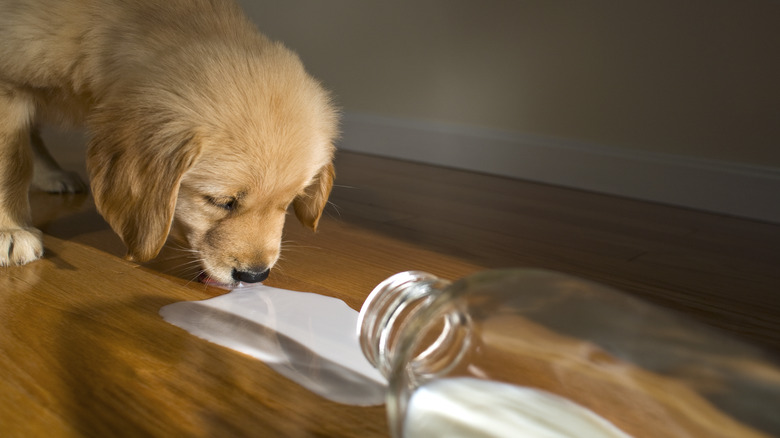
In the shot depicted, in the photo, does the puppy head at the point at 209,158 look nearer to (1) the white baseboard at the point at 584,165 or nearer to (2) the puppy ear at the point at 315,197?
(2) the puppy ear at the point at 315,197

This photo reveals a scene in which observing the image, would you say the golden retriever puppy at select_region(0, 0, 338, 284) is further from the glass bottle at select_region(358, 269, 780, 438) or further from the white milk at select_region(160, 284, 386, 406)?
the glass bottle at select_region(358, 269, 780, 438)

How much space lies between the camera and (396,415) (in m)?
0.61

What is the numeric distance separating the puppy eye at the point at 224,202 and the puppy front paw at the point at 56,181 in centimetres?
90

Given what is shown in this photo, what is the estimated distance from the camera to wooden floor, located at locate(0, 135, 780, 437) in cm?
77

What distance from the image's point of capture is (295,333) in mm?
1029

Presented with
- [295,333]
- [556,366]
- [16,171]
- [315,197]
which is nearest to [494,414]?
[556,366]

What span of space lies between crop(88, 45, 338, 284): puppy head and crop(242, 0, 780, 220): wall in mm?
1645

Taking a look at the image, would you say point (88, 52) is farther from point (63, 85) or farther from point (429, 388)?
point (429, 388)

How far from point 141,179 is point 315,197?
16.7 inches

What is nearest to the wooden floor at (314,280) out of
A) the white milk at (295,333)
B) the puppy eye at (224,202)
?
the white milk at (295,333)

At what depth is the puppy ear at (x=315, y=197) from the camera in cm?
147

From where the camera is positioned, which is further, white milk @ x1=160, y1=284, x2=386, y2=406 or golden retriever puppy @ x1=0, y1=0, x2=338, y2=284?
golden retriever puppy @ x1=0, y1=0, x2=338, y2=284

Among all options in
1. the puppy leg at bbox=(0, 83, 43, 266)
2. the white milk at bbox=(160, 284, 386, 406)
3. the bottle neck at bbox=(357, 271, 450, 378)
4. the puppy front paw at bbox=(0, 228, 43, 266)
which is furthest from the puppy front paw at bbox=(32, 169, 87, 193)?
the bottle neck at bbox=(357, 271, 450, 378)

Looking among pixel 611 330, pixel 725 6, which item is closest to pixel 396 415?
pixel 611 330
